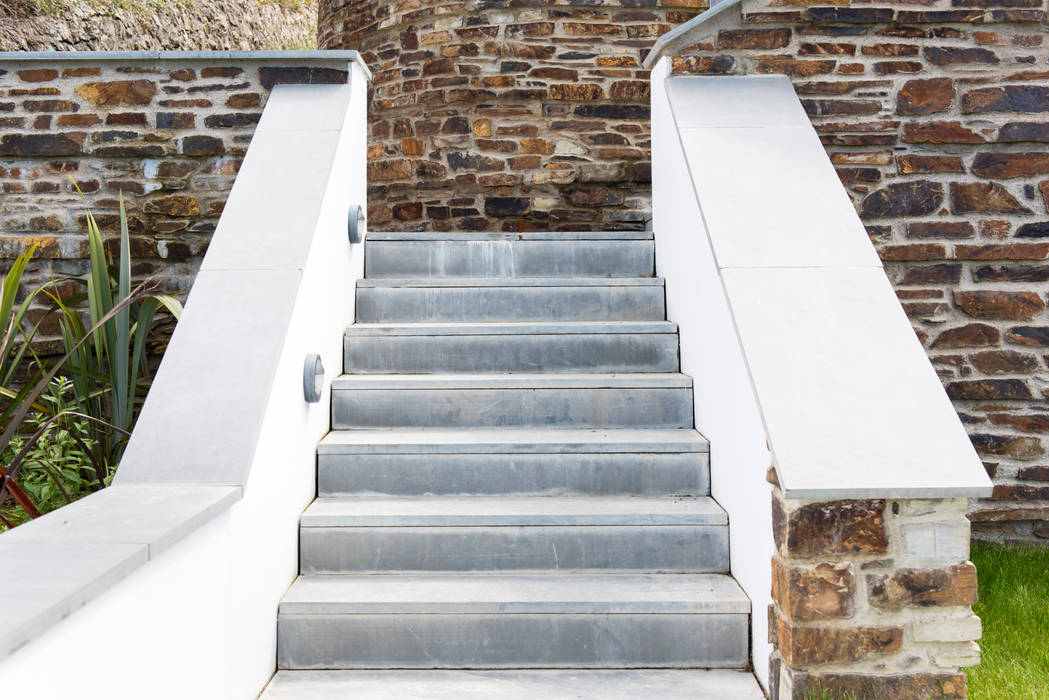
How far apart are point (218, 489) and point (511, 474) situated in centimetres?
99

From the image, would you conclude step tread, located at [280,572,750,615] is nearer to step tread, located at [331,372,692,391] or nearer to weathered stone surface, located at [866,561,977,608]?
weathered stone surface, located at [866,561,977,608]

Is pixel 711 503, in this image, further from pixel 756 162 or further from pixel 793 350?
pixel 756 162

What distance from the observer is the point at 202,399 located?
2.04 meters

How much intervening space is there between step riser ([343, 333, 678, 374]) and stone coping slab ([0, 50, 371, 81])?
1.20 metres

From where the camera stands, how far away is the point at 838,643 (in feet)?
5.89

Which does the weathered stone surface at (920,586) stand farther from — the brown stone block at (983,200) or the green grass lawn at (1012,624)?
the brown stone block at (983,200)

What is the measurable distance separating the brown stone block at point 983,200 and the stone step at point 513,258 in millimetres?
1185

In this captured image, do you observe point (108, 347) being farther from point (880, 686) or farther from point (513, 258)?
point (880, 686)

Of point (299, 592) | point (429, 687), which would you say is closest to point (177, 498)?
point (299, 592)

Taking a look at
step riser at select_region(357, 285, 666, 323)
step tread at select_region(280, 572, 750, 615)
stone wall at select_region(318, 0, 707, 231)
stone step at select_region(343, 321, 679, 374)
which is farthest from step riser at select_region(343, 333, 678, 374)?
stone wall at select_region(318, 0, 707, 231)

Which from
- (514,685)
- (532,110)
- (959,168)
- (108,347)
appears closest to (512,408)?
(514,685)

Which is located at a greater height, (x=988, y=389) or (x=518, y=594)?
(x=988, y=389)

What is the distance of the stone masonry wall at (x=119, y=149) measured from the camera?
3.43 metres

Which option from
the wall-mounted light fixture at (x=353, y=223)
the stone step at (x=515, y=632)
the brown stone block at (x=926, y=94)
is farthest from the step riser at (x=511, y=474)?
the brown stone block at (x=926, y=94)
